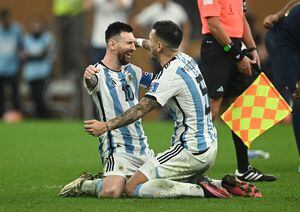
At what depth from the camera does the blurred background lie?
21.1 m

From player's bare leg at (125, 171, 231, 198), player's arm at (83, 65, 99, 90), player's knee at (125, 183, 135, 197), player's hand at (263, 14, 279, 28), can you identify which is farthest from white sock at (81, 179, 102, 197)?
player's hand at (263, 14, 279, 28)

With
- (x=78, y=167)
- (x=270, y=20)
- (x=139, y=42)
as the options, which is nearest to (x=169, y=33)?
(x=139, y=42)

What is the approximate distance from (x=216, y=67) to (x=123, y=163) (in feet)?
5.44

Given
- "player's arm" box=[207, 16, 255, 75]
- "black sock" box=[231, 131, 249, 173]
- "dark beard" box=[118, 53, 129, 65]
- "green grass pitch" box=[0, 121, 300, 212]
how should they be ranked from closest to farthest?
"green grass pitch" box=[0, 121, 300, 212], "dark beard" box=[118, 53, 129, 65], "player's arm" box=[207, 16, 255, 75], "black sock" box=[231, 131, 249, 173]

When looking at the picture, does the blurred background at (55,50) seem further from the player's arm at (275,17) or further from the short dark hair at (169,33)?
the short dark hair at (169,33)

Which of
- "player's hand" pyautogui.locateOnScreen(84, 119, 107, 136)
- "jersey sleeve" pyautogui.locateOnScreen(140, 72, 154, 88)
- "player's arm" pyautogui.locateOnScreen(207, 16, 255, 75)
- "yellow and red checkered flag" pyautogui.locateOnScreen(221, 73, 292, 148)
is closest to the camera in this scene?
"player's hand" pyautogui.locateOnScreen(84, 119, 107, 136)

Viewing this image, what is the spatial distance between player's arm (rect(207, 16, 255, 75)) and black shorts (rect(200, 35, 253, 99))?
0.12 m

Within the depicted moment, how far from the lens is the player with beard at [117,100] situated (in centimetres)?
887

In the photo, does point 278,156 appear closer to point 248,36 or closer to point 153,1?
point 248,36

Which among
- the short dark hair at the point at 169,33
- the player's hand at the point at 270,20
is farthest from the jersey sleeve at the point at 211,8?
the short dark hair at the point at 169,33

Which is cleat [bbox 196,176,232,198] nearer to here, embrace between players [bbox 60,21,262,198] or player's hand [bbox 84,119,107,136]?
embrace between players [bbox 60,21,262,198]

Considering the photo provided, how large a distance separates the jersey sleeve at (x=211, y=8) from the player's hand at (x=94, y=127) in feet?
7.12

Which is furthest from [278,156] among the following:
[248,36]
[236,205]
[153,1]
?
[153,1]

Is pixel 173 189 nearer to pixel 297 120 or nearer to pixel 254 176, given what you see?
pixel 254 176
